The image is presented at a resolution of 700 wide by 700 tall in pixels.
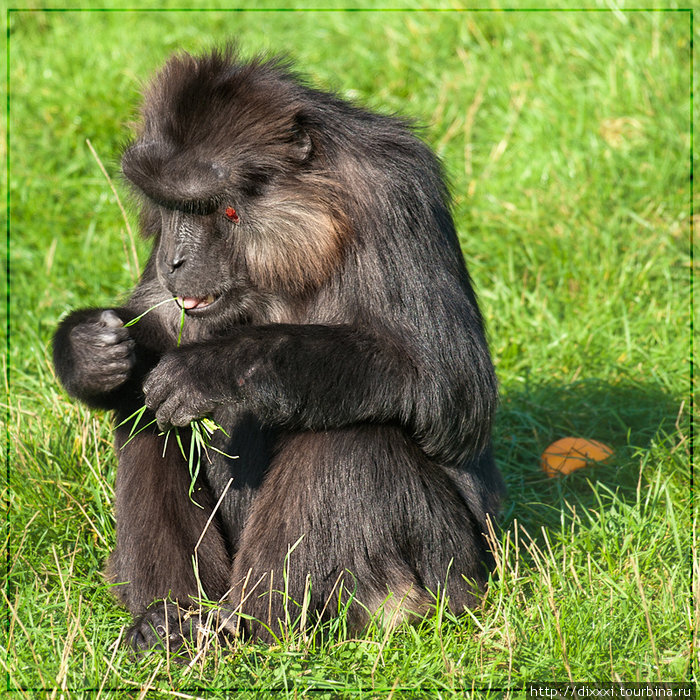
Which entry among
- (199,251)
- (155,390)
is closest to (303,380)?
(155,390)

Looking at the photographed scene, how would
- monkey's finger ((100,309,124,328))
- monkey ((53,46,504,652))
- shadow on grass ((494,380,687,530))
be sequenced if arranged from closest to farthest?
1. monkey ((53,46,504,652))
2. monkey's finger ((100,309,124,328))
3. shadow on grass ((494,380,687,530))

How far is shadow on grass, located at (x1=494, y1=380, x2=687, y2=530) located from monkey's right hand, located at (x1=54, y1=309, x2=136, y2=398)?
2.09m

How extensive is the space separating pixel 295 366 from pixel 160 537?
0.95m

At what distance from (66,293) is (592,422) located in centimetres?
350

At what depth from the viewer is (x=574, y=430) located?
19.2 feet

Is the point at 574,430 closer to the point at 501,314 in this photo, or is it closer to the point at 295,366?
the point at 501,314

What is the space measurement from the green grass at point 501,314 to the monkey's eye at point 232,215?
1.18 m

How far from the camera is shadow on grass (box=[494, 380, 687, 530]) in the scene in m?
5.33

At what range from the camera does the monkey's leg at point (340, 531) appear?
12.9ft

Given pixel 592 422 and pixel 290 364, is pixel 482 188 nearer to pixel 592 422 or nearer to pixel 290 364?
pixel 592 422

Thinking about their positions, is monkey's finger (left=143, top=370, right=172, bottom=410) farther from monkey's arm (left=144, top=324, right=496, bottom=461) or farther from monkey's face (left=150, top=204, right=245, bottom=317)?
monkey's face (left=150, top=204, right=245, bottom=317)

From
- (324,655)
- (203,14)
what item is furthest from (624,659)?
(203,14)

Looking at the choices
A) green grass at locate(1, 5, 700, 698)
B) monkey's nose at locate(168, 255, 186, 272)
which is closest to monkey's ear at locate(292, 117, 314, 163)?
monkey's nose at locate(168, 255, 186, 272)

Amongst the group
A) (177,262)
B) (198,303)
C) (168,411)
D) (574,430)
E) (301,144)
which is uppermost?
(301,144)
